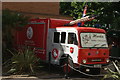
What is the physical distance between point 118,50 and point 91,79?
6287mm

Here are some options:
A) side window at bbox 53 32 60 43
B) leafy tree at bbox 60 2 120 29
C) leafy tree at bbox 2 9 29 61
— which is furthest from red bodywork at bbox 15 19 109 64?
leafy tree at bbox 60 2 120 29

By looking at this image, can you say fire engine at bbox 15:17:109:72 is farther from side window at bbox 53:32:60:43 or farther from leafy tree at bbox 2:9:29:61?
leafy tree at bbox 2:9:29:61

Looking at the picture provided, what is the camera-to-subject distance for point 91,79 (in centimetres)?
848

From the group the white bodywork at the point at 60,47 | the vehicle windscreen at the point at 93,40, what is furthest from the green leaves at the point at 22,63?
the vehicle windscreen at the point at 93,40

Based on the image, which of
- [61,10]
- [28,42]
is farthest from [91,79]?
[61,10]

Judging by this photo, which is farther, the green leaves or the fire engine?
the green leaves

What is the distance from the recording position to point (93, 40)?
885 centimetres

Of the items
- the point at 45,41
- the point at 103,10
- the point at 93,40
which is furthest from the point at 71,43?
the point at 103,10

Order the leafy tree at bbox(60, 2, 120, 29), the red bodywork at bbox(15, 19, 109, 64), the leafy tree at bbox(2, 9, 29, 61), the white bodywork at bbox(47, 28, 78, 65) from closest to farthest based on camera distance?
the leafy tree at bbox(2, 9, 29, 61)
the red bodywork at bbox(15, 19, 109, 64)
the white bodywork at bbox(47, 28, 78, 65)
the leafy tree at bbox(60, 2, 120, 29)

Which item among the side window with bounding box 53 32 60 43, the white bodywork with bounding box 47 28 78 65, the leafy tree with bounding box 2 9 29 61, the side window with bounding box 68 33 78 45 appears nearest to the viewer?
the leafy tree with bounding box 2 9 29 61

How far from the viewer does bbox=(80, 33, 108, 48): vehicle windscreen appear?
8664mm

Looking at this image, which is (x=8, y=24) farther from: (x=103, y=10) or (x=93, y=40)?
(x=103, y=10)

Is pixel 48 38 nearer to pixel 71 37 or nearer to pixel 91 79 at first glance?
pixel 71 37

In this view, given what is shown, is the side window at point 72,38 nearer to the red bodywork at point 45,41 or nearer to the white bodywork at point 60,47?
the white bodywork at point 60,47
